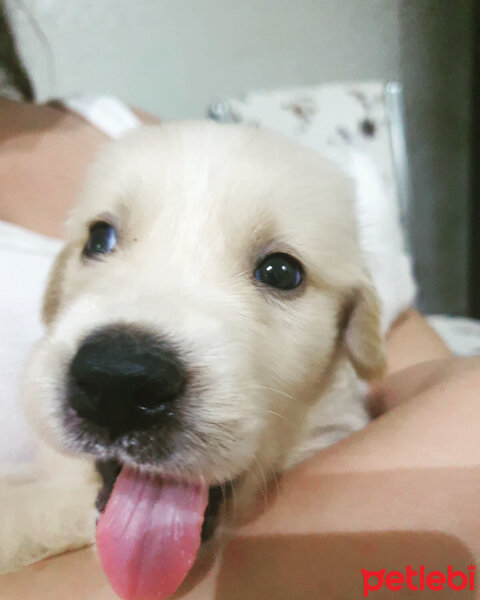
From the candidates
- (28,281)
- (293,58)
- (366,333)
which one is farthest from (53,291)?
(293,58)

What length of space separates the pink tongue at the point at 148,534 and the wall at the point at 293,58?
1.66 meters

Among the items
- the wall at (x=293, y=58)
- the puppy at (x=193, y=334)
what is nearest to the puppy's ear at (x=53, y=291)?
the puppy at (x=193, y=334)

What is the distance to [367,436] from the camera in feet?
2.58

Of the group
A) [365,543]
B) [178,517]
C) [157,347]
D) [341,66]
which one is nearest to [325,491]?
[365,543]

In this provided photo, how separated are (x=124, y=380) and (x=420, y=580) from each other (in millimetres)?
443

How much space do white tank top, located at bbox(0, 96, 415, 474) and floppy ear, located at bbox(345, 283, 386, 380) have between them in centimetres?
17

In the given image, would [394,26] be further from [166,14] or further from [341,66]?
[166,14]

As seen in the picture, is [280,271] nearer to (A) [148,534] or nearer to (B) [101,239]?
(B) [101,239]

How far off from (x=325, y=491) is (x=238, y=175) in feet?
1.79

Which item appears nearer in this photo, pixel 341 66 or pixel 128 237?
pixel 128 237

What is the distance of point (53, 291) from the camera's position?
3.53ft

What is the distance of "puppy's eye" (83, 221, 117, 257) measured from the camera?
96 cm

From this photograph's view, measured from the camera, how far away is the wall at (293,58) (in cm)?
205

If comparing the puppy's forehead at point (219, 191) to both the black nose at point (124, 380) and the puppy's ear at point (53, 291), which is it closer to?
the puppy's ear at point (53, 291)
